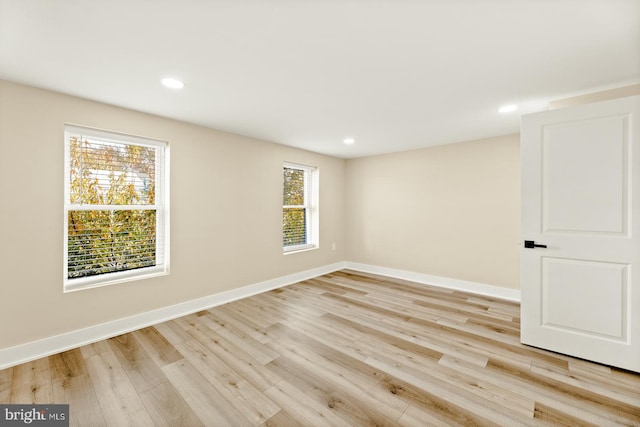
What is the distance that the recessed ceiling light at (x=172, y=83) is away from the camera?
85.0 inches

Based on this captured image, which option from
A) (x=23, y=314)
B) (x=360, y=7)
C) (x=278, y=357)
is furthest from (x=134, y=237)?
(x=360, y=7)

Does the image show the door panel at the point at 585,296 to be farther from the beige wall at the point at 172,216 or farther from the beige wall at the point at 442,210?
the beige wall at the point at 172,216

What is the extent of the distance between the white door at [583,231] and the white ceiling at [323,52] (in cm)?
40

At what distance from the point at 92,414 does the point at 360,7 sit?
9.26 feet

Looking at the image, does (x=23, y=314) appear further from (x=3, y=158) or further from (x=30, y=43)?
(x=30, y=43)

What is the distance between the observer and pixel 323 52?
179 cm

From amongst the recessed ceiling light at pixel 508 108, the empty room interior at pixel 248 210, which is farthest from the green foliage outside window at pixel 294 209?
the recessed ceiling light at pixel 508 108

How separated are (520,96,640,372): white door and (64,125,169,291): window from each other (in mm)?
3786

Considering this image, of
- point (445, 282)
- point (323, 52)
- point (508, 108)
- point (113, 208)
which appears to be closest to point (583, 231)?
point (508, 108)

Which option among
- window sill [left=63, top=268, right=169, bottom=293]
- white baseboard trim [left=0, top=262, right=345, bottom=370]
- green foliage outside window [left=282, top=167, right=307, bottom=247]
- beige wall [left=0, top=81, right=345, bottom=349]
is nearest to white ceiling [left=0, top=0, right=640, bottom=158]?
beige wall [left=0, top=81, right=345, bottom=349]

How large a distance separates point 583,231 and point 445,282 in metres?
2.31

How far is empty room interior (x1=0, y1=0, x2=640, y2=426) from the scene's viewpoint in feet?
5.24

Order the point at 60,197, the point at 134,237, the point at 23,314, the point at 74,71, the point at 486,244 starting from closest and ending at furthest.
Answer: the point at 74,71, the point at 23,314, the point at 60,197, the point at 134,237, the point at 486,244

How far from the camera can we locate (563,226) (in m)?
2.31
